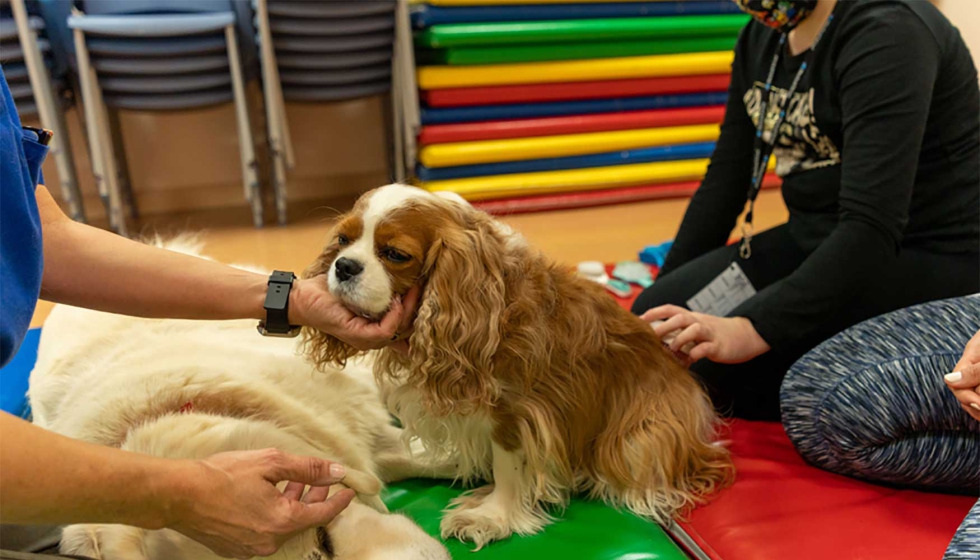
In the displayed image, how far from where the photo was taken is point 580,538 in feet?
5.24

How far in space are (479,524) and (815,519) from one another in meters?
0.73

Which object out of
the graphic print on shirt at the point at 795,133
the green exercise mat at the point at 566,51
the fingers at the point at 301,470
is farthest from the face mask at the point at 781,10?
the green exercise mat at the point at 566,51

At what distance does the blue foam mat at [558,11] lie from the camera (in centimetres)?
388

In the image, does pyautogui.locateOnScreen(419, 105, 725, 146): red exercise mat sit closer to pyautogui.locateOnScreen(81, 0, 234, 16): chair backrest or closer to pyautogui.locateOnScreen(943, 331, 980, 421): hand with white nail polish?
pyautogui.locateOnScreen(81, 0, 234, 16): chair backrest

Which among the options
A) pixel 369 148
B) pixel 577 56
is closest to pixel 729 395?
pixel 577 56

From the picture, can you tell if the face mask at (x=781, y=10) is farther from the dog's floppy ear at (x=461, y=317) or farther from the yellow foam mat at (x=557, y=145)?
the yellow foam mat at (x=557, y=145)

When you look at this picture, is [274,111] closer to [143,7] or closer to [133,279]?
[143,7]

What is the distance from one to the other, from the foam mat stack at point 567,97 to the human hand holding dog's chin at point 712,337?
2.33 m

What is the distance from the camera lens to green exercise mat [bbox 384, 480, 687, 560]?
155 cm

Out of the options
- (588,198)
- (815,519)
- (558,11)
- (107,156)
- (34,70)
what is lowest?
(588,198)

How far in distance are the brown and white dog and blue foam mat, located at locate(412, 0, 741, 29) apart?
2609 millimetres

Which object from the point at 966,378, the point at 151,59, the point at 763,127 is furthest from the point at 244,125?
the point at 966,378

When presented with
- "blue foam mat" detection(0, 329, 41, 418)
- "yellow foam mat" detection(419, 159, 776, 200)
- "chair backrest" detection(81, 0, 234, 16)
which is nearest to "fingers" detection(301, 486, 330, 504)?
"blue foam mat" detection(0, 329, 41, 418)

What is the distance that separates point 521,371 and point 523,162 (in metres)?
2.85
